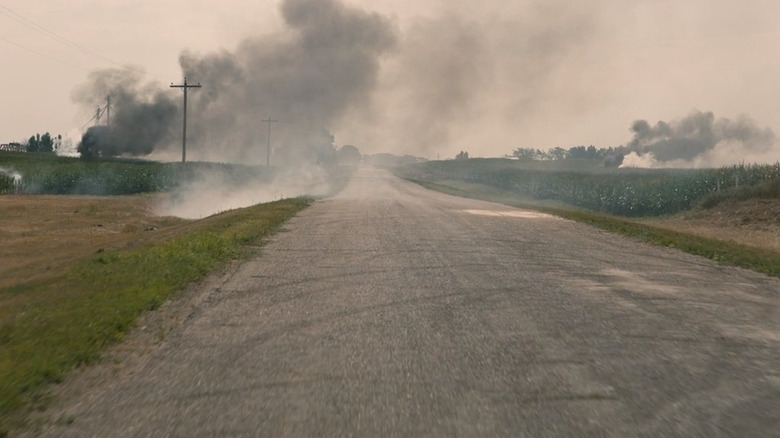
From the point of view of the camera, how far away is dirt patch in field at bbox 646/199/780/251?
25.8 meters

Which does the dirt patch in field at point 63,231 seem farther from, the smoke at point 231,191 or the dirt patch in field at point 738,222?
the dirt patch in field at point 738,222

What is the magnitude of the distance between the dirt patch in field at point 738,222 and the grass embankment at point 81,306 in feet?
54.1

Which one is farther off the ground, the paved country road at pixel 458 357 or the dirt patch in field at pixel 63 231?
the paved country road at pixel 458 357

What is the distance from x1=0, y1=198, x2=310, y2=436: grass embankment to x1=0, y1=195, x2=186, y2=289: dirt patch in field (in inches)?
92.6

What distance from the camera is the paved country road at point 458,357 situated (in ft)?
17.5

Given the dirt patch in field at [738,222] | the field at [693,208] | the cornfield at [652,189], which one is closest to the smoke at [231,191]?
the field at [693,208]

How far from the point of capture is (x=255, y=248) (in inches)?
621

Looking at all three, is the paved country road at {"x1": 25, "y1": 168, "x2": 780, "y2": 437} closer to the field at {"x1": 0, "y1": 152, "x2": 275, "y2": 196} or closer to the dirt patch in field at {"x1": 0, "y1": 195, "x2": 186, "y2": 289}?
the dirt patch in field at {"x1": 0, "y1": 195, "x2": 186, "y2": 289}

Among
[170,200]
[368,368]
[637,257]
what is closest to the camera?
[368,368]

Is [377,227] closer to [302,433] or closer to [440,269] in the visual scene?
[440,269]

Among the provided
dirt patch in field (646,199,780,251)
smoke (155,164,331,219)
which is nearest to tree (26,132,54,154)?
smoke (155,164,331,219)

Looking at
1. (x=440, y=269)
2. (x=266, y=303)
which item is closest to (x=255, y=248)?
(x=440, y=269)

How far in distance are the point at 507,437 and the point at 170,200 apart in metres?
46.9

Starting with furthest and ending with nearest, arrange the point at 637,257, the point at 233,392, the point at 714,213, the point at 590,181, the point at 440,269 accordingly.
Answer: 1. the point at 590,181
2. the point at 714,213
3. the point at 637,257
4. the point at 440,269
5. the point at 233,392
